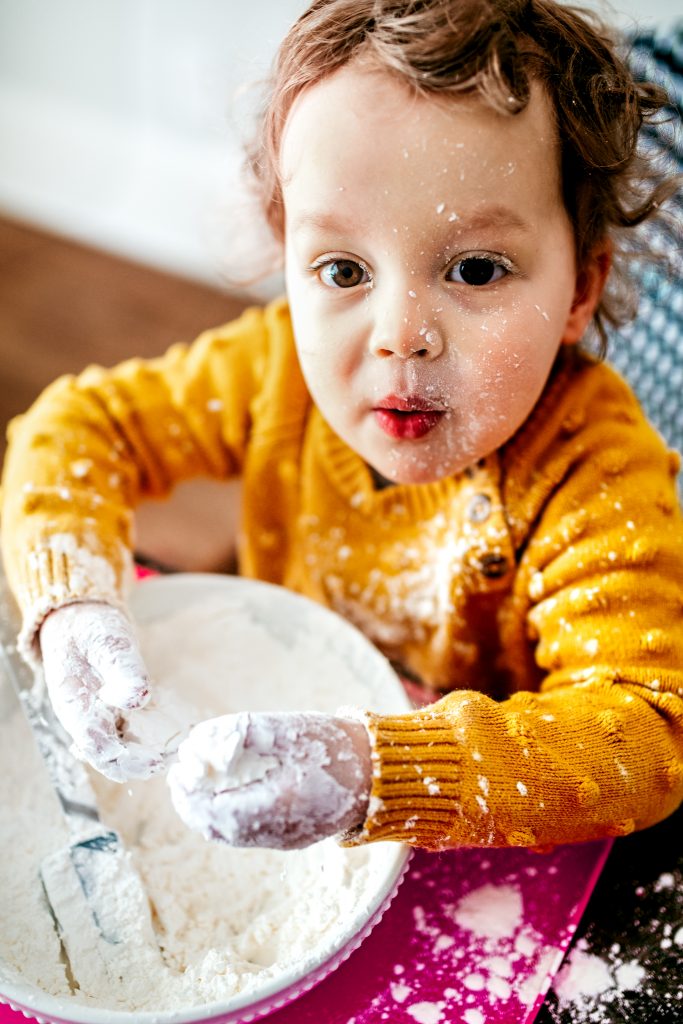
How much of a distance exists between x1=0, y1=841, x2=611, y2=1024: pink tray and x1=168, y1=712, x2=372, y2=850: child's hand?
149mm

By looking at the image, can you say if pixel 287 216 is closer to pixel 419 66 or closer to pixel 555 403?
pixel 419 66

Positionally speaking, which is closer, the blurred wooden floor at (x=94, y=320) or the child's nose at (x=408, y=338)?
the child's nose at (x=408, y=338)

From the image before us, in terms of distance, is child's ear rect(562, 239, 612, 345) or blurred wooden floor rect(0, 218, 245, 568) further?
blurred wooden floor rect(0, 218, 245, 568)

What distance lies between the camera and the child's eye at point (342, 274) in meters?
0.64

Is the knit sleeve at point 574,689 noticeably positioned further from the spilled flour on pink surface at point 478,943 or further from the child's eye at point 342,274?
the child's eye at point 342,274

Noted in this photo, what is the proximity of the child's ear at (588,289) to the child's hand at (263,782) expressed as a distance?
0.40 metres

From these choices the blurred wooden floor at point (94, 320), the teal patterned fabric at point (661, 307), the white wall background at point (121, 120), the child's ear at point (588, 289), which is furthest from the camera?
the white wall background at point (121, 120)

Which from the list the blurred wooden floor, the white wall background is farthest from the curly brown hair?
the white wall background

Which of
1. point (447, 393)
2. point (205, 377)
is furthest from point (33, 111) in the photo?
point (447, 393)

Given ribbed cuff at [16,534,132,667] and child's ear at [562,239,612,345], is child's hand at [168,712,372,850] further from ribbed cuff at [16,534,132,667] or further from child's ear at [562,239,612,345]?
child's ear at [562,239,612,345]

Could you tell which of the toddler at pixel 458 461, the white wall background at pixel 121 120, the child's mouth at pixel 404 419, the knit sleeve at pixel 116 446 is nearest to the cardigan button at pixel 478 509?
the toddler at pixel 458 461

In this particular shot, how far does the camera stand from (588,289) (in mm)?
748

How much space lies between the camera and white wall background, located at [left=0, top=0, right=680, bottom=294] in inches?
77.4

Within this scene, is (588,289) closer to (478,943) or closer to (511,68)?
(511,68)
